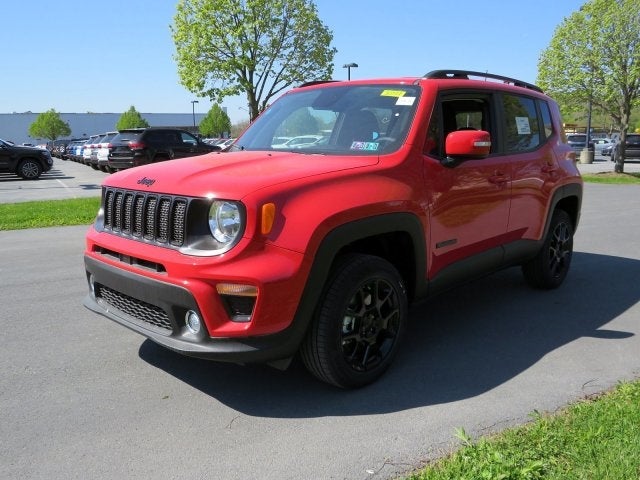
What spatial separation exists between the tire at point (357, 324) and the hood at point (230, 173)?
23.1 inches

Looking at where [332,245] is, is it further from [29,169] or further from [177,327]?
[29,169]

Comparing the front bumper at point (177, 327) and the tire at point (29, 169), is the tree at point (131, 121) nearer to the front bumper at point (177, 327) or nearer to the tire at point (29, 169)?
the tire at point (29, 169)

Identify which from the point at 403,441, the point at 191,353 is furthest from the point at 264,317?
the point at 403,441

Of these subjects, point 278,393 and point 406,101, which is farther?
point 406,101

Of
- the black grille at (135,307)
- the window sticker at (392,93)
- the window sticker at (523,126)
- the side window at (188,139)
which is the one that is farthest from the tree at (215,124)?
the black grille at (135,307)

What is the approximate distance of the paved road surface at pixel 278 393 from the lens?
106 inches

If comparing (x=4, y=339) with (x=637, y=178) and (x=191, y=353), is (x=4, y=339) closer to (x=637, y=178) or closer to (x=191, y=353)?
(x=191, y=353)

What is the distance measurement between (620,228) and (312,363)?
26.6ft

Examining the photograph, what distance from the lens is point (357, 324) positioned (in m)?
3.35

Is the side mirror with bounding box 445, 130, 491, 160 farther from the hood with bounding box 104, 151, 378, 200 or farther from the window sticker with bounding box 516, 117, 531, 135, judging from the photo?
the window sticker with bounding box 516, 117, 531, 135

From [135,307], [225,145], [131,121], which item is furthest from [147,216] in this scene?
[131,121]

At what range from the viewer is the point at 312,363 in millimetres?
3209

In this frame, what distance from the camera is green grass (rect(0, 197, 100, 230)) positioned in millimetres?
9742

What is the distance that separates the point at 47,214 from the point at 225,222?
9.01 m
